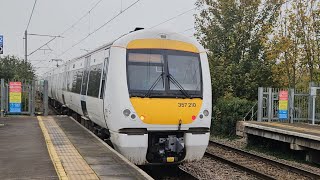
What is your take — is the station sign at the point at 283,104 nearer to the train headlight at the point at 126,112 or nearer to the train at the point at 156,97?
the train at the point at 156,97

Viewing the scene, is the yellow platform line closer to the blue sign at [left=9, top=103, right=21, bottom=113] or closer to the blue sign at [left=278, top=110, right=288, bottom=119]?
the blue sign at [left=9, top=103, right=21, bottom=113]

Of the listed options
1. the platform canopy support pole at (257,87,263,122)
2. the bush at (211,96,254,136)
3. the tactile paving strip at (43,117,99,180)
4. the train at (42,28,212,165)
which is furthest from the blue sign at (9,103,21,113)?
the platform canopy support pole at (257,87,263,122)

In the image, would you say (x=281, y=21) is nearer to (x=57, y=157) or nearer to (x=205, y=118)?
(x=205, y=118)

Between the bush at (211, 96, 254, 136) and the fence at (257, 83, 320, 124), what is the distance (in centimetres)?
93

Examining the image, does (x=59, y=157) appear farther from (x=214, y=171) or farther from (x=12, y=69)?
(x=12, y=69)

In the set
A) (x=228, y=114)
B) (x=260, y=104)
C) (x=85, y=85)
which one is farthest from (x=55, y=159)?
(x=228, y=114)

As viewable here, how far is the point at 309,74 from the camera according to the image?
20672mm

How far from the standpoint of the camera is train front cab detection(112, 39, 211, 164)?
28.0 feet

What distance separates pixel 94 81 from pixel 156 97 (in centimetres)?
264

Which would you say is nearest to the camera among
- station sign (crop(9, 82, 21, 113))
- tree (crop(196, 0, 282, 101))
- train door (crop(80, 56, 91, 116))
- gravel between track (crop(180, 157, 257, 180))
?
gravel between track (crop(180, 157, 257, 180))

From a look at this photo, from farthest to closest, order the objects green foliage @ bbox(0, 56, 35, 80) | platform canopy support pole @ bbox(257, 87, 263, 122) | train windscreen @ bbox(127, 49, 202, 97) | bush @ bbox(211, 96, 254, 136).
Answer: green foliage @ bbox(0, 56, 35, 80) → bush @ bbox(211, 96, 254, 136) → platform canopy support pole @ bbox(257, 87, 263, 122) → train windscreen @ bbox(127, 49, 202, 97)

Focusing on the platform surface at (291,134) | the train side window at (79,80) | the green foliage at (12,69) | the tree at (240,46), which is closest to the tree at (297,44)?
the tree at (240,46)

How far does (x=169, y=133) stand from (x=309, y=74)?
45.9 feet

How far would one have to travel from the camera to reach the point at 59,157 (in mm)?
7930
